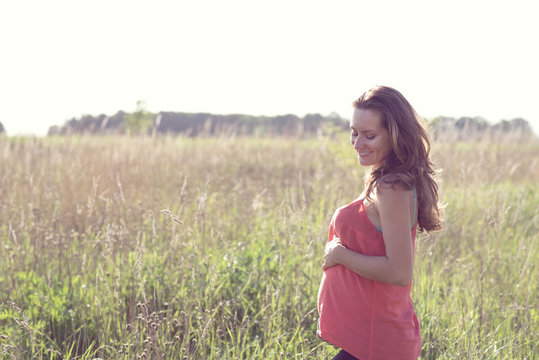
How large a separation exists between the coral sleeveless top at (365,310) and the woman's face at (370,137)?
0.59ft

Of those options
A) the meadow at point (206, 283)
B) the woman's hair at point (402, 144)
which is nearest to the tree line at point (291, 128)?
the meadow at point (206, 283)

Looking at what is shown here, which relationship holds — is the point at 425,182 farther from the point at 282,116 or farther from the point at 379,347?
the point at 282,116

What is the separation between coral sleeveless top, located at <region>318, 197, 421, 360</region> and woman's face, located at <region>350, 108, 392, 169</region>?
179 millimetres

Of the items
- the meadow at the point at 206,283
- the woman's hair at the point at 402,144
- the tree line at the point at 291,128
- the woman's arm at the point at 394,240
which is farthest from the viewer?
the tree line at the point at 291,128

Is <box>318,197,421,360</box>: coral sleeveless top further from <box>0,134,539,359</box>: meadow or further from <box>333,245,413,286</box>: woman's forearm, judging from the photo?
<box>0,134,539,359</box>: meadow

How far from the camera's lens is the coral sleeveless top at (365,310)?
1.71 m

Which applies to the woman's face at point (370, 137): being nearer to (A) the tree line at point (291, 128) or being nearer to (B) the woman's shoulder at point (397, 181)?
(B) the woman's shoulder at point (397, 181)

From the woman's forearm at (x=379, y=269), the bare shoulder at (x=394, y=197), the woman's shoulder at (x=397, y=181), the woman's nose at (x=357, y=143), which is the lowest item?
the woman's forearm at (x=379, y=269)

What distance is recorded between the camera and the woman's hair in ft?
5.65

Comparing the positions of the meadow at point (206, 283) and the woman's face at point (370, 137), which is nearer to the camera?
the woman's face at point (370, 137)

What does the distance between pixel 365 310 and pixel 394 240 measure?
303 millimetres

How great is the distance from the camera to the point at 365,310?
1.72 metres

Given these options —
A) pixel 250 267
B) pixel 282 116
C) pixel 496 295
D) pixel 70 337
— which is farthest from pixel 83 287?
pixel 282 116

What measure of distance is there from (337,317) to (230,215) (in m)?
2.94
